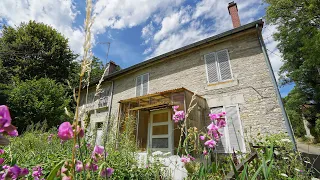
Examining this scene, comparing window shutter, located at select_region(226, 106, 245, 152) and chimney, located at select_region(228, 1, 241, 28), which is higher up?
chimney, located at select_region(228, 1, 241, 28)

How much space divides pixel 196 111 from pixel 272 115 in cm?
258

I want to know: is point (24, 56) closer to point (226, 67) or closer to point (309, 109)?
point (226, 67)

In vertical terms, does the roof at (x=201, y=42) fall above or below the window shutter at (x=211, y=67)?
above

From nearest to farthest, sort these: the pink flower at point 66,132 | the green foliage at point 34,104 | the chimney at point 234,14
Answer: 1. the pink flower at point 66,132
2. the chimney at point 234,14
3. the green foliage at point 34,104

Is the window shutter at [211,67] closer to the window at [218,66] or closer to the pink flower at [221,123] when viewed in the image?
the window at [218,66]

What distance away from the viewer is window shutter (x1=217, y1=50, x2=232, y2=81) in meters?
6.83

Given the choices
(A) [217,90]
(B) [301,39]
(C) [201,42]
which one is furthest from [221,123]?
(B) [301,39]

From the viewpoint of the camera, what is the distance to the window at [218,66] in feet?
22.5

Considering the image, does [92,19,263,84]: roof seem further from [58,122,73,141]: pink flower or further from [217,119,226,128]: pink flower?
[58,122,73,141]: pink flower

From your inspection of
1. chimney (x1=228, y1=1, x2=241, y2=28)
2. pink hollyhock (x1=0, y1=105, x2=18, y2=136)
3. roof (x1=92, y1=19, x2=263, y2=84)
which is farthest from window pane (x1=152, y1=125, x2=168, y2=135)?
pink hollyhock (x1=0, y1=105, x2=18, y2=136)

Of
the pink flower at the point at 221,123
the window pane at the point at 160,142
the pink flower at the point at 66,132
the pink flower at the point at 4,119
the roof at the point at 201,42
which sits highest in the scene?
the roof at the point at 201,42

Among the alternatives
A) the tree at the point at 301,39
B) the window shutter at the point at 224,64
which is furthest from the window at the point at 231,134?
the tree at the point at 301,39

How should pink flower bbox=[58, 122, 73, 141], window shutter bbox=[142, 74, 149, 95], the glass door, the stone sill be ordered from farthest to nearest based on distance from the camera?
window shutter bbox=[142, 74, 149, 95], the glass door, the stone sill, pink flower bbox=[58, 122, 73, 141]

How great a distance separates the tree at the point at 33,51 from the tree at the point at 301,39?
17455mm
